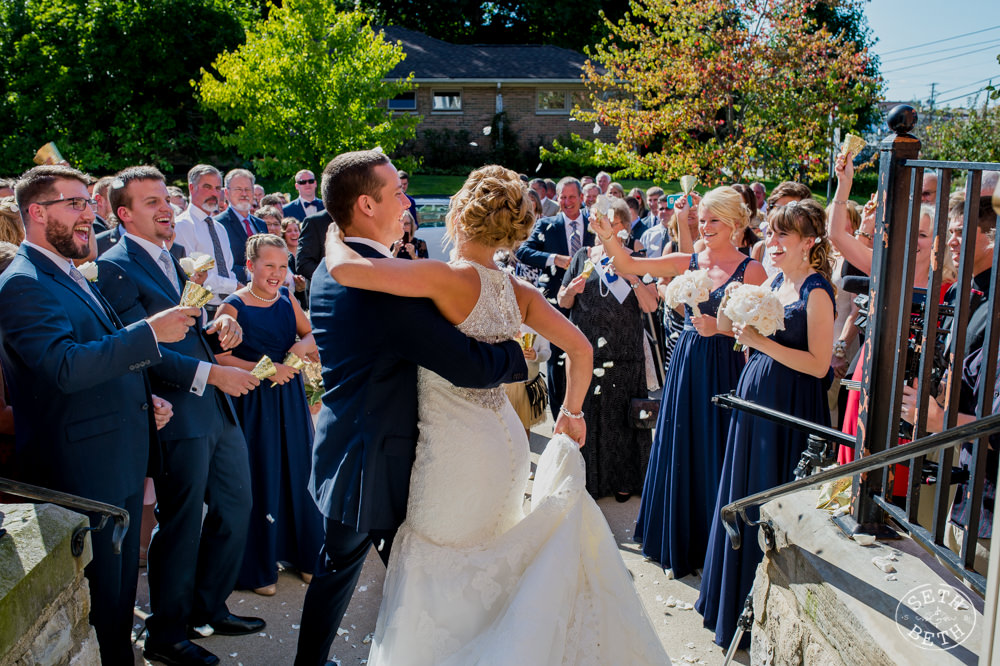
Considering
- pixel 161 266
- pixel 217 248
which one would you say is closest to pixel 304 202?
pixel 217 248

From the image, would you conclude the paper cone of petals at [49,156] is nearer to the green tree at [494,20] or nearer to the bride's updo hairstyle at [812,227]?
the bride's updo hairstyle at [812,227]

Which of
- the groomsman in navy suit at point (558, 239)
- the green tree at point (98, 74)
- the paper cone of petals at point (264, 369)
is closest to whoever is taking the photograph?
the paper cone of petals at point (264, 369)

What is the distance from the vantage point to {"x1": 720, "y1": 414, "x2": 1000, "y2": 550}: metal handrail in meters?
1.90

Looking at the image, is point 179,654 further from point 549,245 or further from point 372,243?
point 549,245

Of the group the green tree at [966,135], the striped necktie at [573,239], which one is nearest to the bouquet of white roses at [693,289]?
the striped necktie at [573,239]

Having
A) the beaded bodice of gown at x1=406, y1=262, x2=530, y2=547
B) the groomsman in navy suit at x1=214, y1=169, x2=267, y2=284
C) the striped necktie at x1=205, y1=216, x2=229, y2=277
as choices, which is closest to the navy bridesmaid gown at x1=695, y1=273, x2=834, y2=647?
the beaded bodice of gown at x1=406, y1=262, x2=530, y2=547

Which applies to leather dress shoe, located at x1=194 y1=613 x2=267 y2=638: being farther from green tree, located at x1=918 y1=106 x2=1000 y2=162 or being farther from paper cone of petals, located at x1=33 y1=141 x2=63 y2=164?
green tree, located at x1=918 y1=106 x2=1000 y2=162

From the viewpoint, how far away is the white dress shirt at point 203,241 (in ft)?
23.2

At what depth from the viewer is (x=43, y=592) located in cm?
260

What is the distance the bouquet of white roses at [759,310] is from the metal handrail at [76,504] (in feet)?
9.80

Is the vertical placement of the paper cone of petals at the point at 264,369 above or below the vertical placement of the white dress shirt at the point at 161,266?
below

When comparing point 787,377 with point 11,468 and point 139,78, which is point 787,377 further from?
point 139,78

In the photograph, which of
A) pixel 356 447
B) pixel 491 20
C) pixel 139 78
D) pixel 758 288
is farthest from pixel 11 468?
pixel 491 20

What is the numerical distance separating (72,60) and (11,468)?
2744cm
